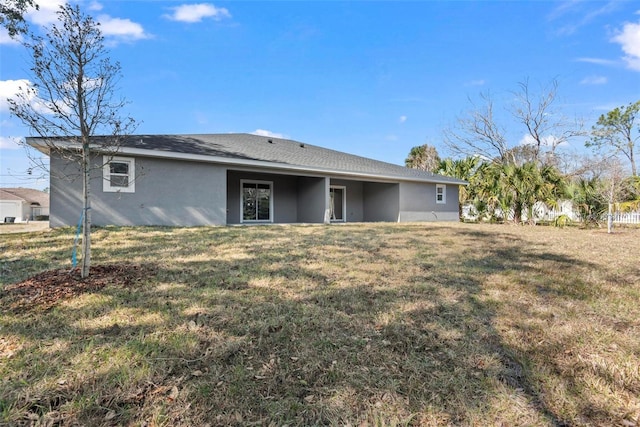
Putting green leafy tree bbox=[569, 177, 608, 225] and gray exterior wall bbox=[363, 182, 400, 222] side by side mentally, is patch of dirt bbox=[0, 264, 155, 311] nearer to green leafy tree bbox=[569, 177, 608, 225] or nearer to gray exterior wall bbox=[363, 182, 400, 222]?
gray exterior wall bbox=[363, 182, 400, 222]

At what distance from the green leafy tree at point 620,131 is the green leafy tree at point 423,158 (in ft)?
49.2

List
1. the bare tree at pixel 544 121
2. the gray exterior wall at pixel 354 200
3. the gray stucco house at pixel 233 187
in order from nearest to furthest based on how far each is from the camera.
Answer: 1. the gray stucco house at pixel 233 187
2. the gray exterior wall at pixel 354 200
3. the bare tree at pixel 544 121

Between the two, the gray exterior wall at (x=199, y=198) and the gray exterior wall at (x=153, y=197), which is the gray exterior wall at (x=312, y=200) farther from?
the gray exterior wall at (x=153, y=197)

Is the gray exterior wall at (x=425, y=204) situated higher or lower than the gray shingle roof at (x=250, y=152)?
lower

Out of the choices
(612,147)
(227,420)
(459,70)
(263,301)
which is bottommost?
(227,420)

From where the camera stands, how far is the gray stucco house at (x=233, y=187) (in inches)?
386

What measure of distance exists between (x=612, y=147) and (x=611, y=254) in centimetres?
3508

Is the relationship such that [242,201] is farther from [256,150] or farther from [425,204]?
[425,204]

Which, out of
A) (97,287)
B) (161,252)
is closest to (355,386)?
(97,287)

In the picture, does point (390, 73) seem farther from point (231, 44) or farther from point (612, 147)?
point (612, 147)

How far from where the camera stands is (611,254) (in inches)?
278

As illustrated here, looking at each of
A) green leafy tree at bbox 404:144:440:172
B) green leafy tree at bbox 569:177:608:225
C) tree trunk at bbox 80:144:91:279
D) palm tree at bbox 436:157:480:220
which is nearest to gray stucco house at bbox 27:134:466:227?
tree trunk at bbox 80:144:91:279

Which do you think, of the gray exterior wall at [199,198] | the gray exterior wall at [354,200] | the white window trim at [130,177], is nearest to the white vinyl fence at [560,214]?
the gray exterior wall at [199,198]

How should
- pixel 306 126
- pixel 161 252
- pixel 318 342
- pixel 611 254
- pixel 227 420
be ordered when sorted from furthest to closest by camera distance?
pixel 306 126
pixel 611 254
pixel 161 252
pixel 318 342
pixel 227 420
